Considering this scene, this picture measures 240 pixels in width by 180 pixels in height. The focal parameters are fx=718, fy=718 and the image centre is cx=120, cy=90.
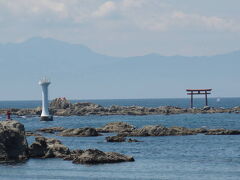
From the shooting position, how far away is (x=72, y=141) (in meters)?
84.2

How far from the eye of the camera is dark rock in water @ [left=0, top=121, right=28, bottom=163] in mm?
61406

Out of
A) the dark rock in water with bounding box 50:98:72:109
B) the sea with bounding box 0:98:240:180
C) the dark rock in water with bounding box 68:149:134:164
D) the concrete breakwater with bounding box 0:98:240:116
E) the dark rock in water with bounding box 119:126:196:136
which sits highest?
the dark rock in water with bounding box 50:98:72:109

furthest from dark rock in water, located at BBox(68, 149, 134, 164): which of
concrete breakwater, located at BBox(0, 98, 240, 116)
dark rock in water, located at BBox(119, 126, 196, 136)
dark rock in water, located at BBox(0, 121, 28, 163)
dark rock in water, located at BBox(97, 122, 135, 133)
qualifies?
concrete breakwater, located at BBox(0, 98, 240, 116)

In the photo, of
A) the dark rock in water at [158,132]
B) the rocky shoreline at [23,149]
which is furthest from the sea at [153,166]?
the dark rock in water at [158,132]

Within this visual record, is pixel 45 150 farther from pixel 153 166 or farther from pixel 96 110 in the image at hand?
pixel 96 110

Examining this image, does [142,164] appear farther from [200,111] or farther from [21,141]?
[200,111]

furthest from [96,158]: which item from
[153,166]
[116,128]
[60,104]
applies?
[60,104]

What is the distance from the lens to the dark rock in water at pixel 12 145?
6141 cm

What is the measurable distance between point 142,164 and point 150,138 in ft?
93.5

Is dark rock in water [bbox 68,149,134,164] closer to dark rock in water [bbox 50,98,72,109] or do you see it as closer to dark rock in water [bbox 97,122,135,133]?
dark rock in water [bbox 97,122,135,133]

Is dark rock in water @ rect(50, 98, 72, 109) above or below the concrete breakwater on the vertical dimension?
above

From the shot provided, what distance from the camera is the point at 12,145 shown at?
61812mm

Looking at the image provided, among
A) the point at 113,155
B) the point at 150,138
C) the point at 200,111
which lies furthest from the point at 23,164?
the point at 200,111

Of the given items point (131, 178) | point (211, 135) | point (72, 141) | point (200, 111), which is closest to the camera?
point (131, 178)
